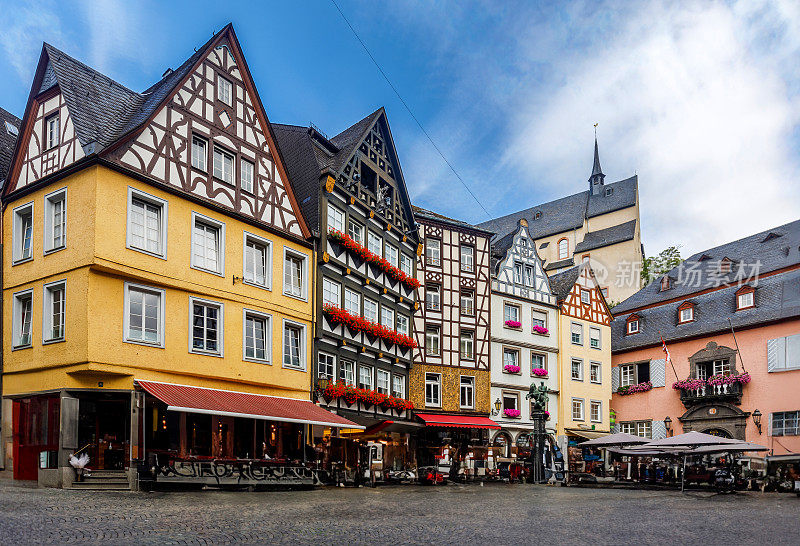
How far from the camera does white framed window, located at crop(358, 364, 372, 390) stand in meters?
29.6

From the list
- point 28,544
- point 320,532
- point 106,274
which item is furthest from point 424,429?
point 28,544

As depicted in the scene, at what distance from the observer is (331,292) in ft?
91.6

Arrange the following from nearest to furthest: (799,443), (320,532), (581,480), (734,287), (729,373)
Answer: (320,532)
(581,480)
(799,443)
(729,373)
(734,287)

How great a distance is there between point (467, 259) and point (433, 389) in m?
6.68

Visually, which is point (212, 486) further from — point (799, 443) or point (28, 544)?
point (799, 443)

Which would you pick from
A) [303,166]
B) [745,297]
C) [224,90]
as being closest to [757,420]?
[745,297]

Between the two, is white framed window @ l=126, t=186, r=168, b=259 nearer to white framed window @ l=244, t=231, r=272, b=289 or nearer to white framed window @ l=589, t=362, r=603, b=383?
white framed window @ l=244, t=231, r=272, b=289

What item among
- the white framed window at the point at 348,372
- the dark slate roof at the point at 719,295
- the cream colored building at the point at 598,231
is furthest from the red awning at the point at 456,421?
the cream colored building at the point at 598,231

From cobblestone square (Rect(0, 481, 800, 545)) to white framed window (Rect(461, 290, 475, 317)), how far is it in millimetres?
19280

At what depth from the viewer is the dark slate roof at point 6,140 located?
24312 mm

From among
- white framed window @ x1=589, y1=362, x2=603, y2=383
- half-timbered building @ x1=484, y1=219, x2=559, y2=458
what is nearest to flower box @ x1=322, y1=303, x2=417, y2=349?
half-timbered building @ x1=484, y1=219, x2=559, y2=458

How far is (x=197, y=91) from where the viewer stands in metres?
22.7

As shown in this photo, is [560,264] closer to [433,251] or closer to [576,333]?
[576,333]

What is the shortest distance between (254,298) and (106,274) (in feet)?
17.5
